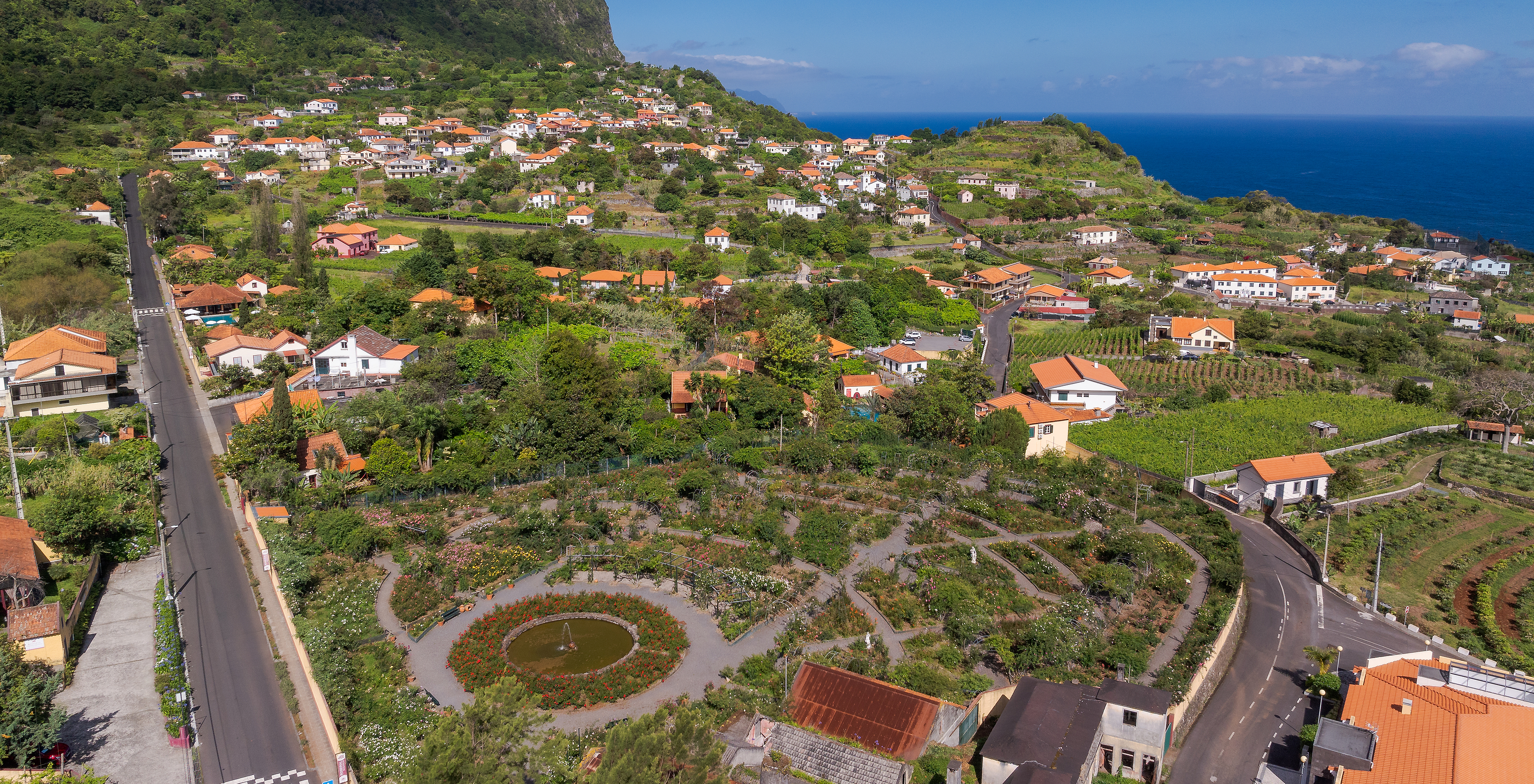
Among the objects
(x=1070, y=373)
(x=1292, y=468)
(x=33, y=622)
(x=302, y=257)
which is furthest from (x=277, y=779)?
(x=302, y=257)

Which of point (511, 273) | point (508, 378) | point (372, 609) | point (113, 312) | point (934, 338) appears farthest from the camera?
point (934, 338)

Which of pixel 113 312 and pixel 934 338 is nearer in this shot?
pixel 113 312

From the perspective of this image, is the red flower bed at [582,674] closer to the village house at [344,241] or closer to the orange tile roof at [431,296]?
the orange tile roof at [431,296]

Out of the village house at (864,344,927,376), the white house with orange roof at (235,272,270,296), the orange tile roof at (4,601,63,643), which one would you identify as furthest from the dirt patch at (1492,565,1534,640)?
the white house with orange roof at (235,272,270,296)

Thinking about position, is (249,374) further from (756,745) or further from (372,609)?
(756,745)

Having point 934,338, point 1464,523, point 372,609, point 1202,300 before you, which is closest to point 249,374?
point 372,609

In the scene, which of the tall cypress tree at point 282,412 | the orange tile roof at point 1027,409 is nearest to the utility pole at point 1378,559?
the orange tile roof at point 1027,409

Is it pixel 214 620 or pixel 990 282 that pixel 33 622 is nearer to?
pixel 214 620
